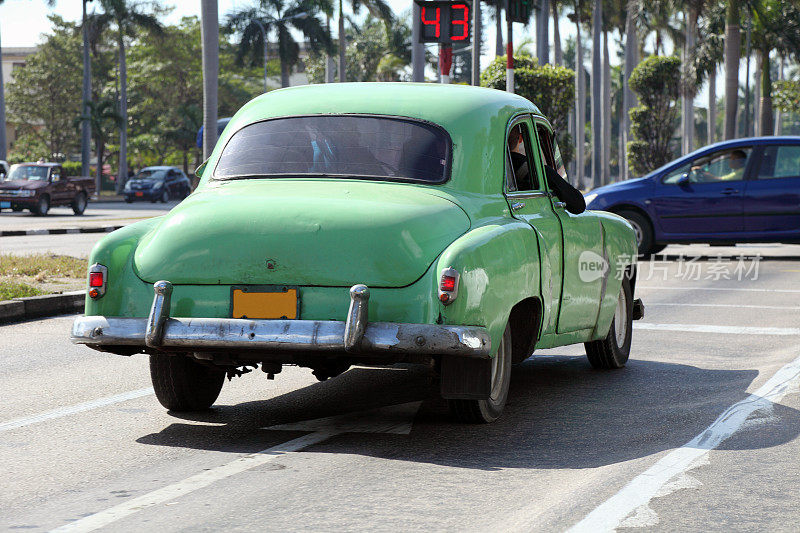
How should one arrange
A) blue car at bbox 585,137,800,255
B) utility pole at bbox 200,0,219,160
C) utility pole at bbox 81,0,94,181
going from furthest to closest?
utility pole at bbox 81,0,94,181 < utility pole at bbox 200,0,219,160 < blue car at bbox 585,137,800,255

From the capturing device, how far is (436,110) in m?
6.89

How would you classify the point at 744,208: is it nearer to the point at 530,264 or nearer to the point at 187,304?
the point at 530,264

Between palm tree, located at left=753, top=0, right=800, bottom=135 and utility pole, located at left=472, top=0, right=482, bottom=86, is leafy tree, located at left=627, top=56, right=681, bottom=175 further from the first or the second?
utility pole, located at left=472, top=0, right=482, bottom=86

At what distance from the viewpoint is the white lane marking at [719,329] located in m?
10.9

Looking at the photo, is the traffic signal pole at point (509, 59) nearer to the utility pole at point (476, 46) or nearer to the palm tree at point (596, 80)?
the utility pole at point (476, 46)

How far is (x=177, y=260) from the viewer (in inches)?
240

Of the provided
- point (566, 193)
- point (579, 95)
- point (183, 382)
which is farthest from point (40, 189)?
point (579, 95)

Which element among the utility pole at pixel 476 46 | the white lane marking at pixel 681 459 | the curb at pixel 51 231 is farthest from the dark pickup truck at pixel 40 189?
the white lane marking at pixel 681 459

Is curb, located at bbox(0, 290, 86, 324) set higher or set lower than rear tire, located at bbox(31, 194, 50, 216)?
higher

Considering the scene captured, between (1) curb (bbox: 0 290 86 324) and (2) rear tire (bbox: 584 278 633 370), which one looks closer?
(2) rear tire (bbox: 584 278 633 370)

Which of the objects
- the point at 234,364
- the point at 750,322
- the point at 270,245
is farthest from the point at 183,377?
the point at 750,322

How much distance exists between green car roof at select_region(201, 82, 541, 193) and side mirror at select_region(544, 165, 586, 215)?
55 cm

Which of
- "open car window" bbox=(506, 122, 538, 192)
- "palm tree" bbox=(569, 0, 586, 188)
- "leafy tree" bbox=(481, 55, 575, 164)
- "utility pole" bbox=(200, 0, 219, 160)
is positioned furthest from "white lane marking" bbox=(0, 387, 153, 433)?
"palm tree" bbox=(569, 0, 586, 188)

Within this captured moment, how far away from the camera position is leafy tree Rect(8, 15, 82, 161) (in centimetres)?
7769
